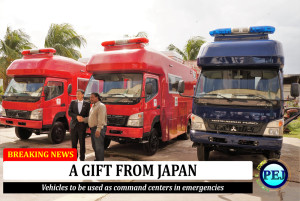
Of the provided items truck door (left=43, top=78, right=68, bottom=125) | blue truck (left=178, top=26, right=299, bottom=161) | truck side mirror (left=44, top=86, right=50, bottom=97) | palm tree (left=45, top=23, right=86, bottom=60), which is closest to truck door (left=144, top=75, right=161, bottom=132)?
blue truck (left=178, top=26, right=299, bottom=161)

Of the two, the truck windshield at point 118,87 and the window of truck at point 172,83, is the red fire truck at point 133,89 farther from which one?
the window of truck at point 172,83

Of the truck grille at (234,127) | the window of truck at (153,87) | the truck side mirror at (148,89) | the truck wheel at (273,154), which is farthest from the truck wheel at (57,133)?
the truck wheel at (273,154)

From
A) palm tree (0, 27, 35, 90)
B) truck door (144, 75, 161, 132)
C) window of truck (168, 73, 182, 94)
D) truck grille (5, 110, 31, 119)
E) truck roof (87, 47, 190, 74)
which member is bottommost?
truck grille (5, 110, 31, 119)

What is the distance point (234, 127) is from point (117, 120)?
2.96 m

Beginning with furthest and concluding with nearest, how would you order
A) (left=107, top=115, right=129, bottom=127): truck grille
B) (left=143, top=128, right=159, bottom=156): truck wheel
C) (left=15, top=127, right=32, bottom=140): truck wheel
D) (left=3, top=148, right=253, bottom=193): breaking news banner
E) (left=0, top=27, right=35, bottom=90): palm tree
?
(left=0, top=27, right=35, bottom=90): palm tree
(left=15, top=127, right=32, bottom=140): truck wheel
(left=143, top=128, right=159, bottom=156): truck wheel
(left=107, top=115, right=129, bottom=127): truck grille
(left=3, top=148, right=253, bottom=193): breaking news banner

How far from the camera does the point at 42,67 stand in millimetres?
8250

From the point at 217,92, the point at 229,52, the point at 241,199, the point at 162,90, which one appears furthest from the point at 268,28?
the point at 241,199

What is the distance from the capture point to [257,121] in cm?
507

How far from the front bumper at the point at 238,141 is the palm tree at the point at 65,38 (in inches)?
577

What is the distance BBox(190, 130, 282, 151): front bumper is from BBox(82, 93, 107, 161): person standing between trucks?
2053 mm

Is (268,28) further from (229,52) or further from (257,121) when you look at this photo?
(257,121)

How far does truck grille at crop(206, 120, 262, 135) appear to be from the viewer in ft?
16.7

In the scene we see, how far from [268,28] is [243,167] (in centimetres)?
336

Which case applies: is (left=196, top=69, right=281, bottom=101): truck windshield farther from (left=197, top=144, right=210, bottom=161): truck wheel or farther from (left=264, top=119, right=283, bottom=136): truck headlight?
(left=197, top=144, right=210, bottom=161): truck wheel
